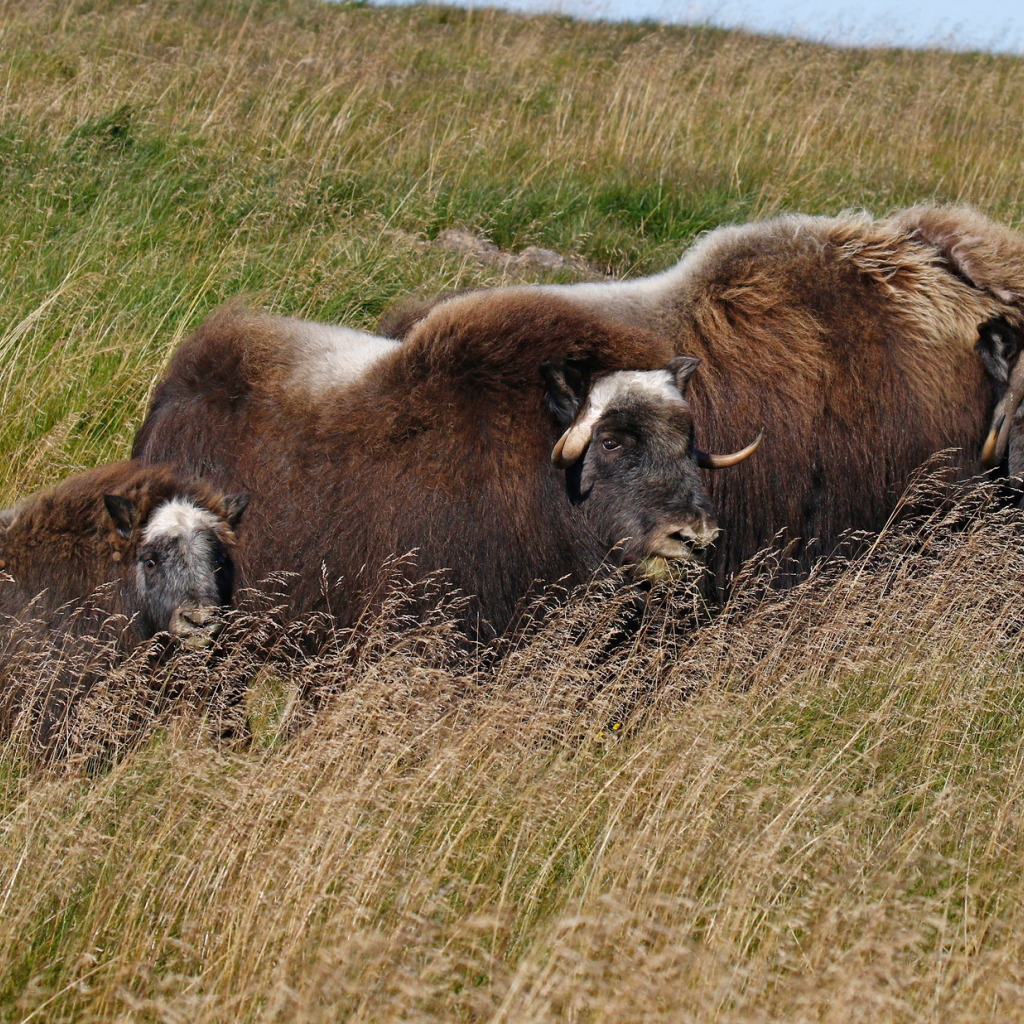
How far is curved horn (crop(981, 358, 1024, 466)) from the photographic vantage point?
5.42 metres

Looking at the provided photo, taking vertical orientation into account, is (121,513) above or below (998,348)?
below

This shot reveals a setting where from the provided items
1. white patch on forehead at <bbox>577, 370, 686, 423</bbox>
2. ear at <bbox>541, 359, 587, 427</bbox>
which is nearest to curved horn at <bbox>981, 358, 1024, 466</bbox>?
white patch on forehead at <bbox>577, 370, 686, 423</bbox>

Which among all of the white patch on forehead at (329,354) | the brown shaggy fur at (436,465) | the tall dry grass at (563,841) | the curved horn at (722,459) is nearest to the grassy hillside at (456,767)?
the tall dry grass at (563,841)

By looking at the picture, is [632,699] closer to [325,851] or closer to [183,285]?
[325,851]

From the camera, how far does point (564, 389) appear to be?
4902 millimetres

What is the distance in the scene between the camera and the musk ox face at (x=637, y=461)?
4672 millimetres

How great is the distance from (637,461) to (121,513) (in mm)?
1958

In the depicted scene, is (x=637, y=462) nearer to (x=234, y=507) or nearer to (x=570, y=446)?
(x=570, y=446)

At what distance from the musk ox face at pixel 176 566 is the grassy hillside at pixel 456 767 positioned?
0.28 metres

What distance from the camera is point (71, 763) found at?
3.79 m

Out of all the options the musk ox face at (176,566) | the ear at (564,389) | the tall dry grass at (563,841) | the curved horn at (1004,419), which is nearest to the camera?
the tall dry grass at (563,841)

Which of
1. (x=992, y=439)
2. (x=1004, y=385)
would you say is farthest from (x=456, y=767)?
(x=1004, y=385)

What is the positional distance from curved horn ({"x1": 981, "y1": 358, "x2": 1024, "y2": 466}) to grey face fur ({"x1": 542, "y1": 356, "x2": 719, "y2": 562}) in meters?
1.46

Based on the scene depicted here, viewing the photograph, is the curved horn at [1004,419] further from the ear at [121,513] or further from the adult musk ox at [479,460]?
the ear at [121,513]
